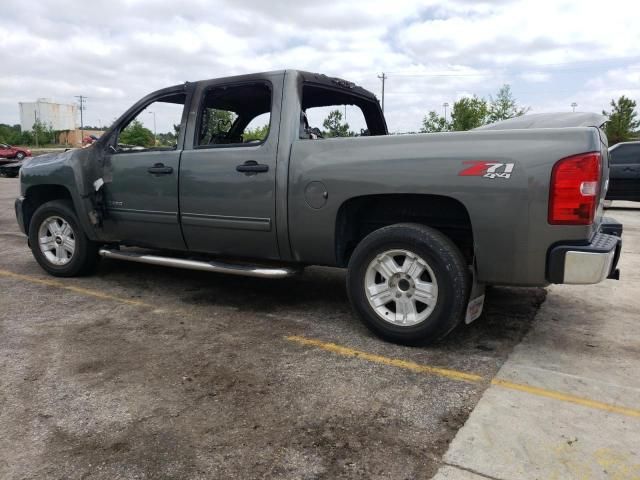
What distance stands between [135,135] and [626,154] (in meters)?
11.3

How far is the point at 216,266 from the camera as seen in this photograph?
434 cm

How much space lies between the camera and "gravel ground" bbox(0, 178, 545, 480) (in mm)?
2322

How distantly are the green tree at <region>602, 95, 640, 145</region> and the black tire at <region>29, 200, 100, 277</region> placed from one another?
4040cm

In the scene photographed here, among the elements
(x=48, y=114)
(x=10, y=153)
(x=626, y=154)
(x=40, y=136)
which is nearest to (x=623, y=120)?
(x=626, y=154)

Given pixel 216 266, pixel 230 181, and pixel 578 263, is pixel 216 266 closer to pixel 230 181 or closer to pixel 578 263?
pixel 230 181

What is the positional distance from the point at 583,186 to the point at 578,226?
23 centimetres

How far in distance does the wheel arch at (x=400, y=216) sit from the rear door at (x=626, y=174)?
9925mm

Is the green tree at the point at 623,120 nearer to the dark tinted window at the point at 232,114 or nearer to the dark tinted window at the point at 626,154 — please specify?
the dark tinted window at the point at 626,154

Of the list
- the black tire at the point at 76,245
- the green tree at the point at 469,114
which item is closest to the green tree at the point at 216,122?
the black tire at the point at 76,245

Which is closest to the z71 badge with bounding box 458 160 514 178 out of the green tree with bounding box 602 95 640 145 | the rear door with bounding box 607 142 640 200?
the rear door with bounding box 607 142 640 200

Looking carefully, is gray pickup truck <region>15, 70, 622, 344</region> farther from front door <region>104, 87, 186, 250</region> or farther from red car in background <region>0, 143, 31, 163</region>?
red car in background <region>0, 143, 31, 163</region>

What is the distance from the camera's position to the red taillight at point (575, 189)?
295 centimetres

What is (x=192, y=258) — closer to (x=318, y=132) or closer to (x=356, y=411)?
(x=318, y=132)

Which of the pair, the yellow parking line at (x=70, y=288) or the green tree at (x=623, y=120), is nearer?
the yellow parking line at (x=70, y=288)
